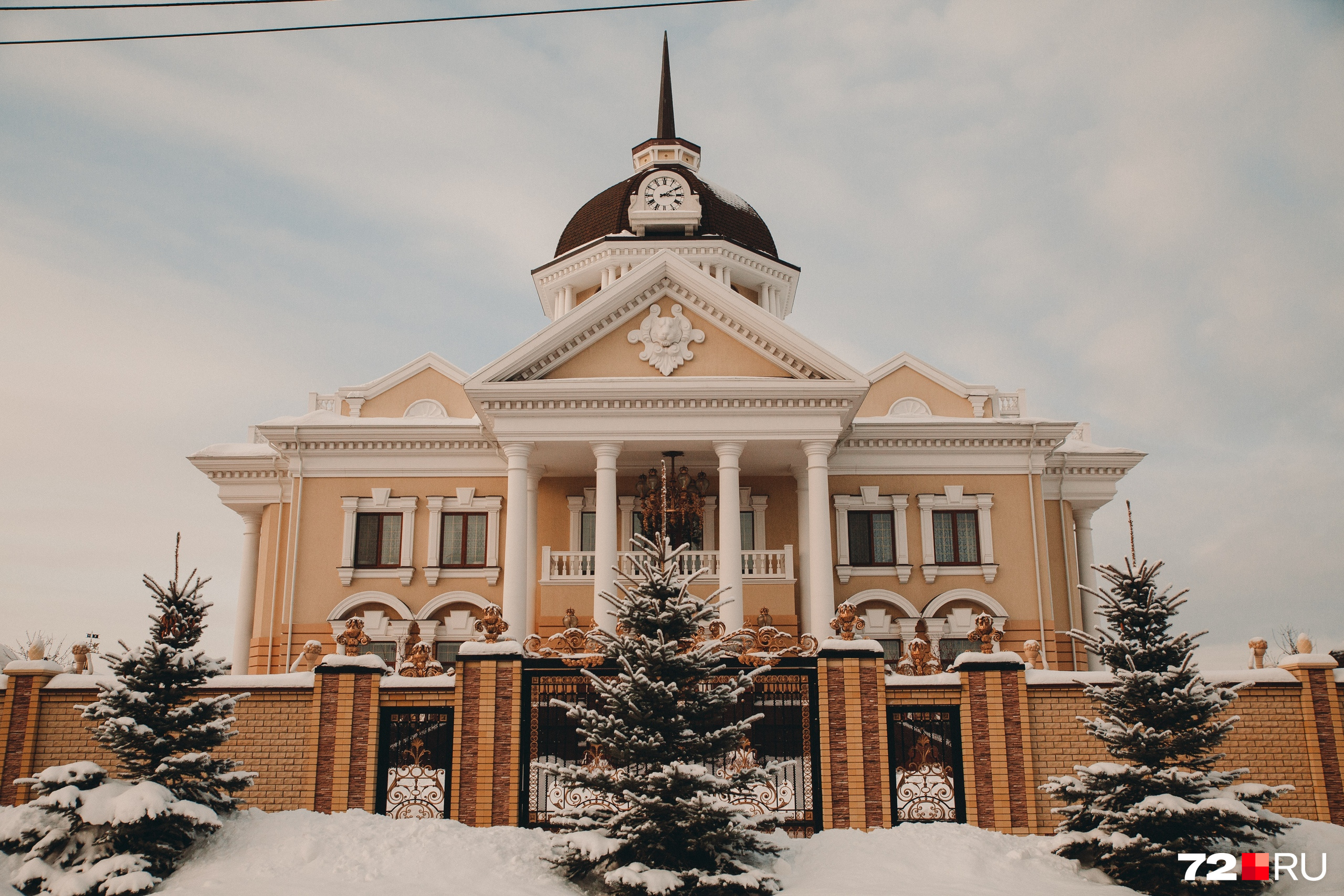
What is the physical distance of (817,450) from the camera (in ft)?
74.2

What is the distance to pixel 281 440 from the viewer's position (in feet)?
84.1

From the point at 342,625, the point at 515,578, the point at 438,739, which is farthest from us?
the point at 342,625

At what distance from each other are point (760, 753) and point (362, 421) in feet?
51.9

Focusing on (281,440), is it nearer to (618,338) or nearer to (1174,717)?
(618,338)

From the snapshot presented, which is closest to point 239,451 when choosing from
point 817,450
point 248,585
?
point 248,585

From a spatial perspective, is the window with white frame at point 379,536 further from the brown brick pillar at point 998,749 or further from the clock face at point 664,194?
the brown brick pillar at point 998,749

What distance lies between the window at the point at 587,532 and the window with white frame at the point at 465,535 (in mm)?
1926

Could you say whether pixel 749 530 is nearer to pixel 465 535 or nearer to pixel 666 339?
pixel 666 339

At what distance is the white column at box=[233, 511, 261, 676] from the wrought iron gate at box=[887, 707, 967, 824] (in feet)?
61.8

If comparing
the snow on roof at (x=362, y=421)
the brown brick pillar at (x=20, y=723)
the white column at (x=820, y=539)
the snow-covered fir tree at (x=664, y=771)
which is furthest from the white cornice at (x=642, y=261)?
the brown brick pillar at (x=20, y=723)

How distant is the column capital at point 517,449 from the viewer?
74.5 feet

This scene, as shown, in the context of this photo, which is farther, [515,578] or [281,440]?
[281,440]

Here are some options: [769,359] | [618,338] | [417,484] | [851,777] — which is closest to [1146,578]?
[851,777]

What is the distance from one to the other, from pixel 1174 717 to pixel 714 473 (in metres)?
15.2
